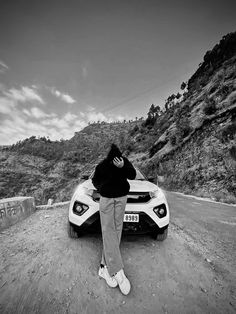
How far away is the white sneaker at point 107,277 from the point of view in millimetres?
1632

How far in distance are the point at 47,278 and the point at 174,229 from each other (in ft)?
Answer: 8.44

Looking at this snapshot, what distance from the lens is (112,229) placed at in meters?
1.73

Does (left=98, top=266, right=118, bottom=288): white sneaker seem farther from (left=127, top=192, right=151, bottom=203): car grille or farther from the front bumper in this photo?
(left=127, top=192, right=151, bottom=203): car grille

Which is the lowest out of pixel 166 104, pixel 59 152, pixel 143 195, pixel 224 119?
pixel 143 195

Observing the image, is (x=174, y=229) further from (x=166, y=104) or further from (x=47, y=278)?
(x=166, y=104)

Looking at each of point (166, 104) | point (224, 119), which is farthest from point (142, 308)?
point (166, 104)

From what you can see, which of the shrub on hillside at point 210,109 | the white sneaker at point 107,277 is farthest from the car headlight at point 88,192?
the shrub on hillside at point 210,109

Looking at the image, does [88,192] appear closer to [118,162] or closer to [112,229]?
[112,229]

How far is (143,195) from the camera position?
92.2 inches

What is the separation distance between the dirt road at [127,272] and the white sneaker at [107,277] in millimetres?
48

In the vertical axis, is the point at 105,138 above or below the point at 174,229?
above

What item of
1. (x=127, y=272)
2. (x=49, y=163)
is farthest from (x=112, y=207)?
(x=49, y=163)

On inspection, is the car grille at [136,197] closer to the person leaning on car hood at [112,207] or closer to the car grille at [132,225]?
the car grille at [132,225]

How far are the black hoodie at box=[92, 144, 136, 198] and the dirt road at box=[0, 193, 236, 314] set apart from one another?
104cm
